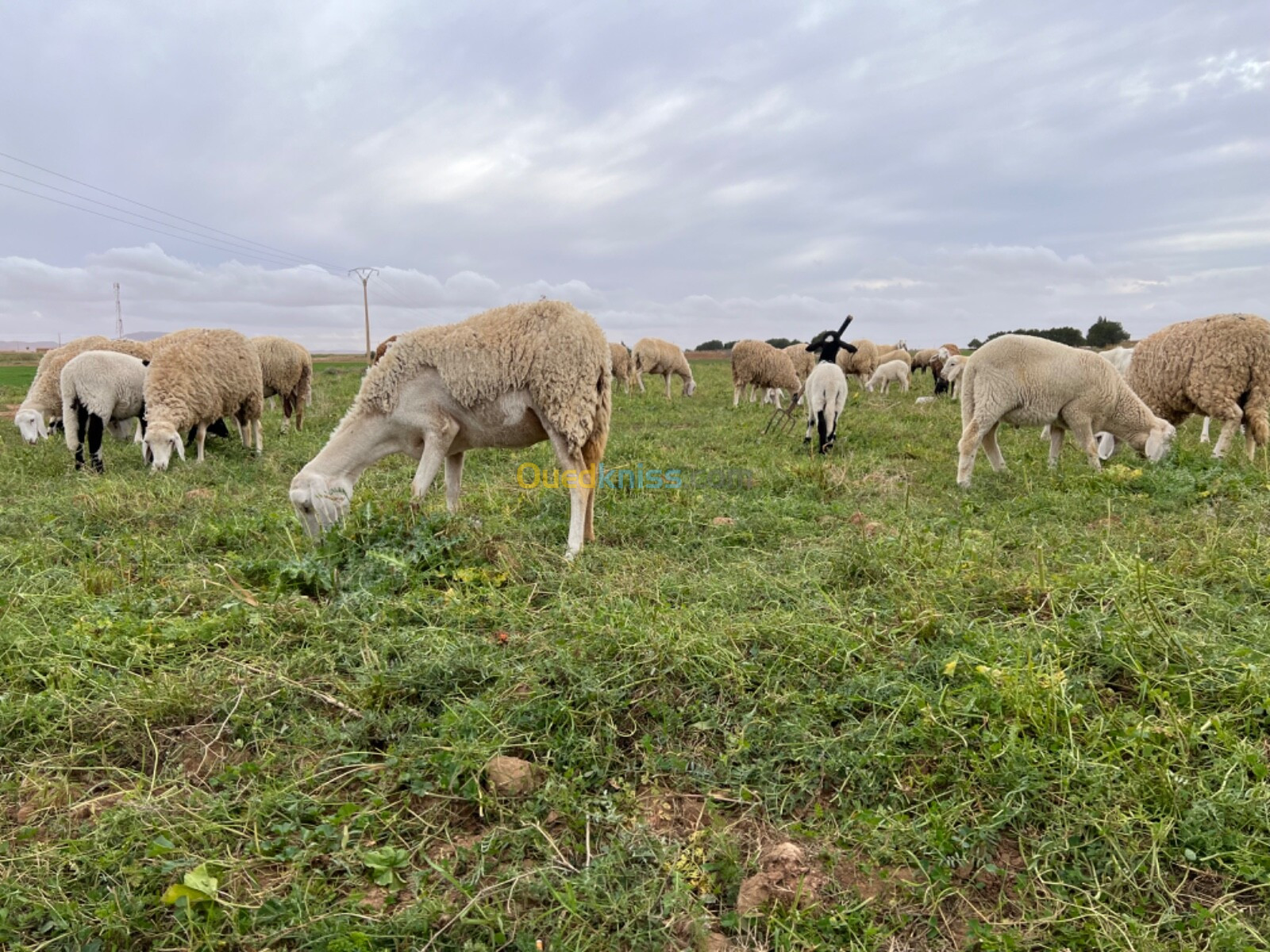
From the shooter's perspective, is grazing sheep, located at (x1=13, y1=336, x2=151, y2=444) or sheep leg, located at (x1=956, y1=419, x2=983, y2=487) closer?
sheep leg, located at (x1=956, y1=419, x2=983, y2=487)

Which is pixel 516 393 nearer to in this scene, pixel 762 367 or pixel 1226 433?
pixel 1226 433

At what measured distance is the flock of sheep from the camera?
16.4ft

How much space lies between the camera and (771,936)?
1.85 meters

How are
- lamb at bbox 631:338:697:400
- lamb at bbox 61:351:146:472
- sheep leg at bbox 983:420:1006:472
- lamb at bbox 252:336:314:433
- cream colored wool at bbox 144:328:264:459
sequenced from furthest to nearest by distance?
lamb at bbox 631:338:697:400
lamb at bbox 252:336:314:433
lamb at bbox 61:351:146:472
cream colored wool at bbox 144:328:264:459
sheep leg at bbox 983:420:1006:472

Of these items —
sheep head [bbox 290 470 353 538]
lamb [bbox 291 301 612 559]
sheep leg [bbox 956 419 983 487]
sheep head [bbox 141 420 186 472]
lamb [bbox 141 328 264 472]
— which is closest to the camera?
sheep head [bbox 290 470 353 538]

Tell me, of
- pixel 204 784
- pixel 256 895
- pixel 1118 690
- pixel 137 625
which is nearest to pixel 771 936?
pixel 256 895

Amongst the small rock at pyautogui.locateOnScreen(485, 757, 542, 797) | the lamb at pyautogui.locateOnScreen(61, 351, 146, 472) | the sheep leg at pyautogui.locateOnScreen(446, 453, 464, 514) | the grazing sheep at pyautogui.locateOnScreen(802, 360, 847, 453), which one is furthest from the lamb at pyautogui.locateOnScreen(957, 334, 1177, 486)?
the lamb at pyautogui.locateOnScreen(61, 351, 146, 472)

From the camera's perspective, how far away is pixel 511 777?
2.36 m

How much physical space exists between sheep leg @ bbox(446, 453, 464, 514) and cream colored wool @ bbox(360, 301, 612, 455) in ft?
3.11

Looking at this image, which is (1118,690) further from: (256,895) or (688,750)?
(256,895)

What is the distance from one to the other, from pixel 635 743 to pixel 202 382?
9438 millimetres

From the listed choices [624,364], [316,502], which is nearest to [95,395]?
[316,502]

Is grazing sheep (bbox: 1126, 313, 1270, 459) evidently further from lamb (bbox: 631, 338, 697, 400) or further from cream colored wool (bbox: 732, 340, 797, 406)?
lamb (bbox: 631, 338, 697, 400)

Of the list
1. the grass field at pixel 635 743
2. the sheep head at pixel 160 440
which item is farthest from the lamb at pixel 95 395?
the grass field at pixel 635 743
